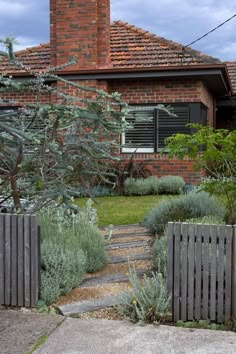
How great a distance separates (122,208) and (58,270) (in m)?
5.50

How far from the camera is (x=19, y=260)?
16.1ft

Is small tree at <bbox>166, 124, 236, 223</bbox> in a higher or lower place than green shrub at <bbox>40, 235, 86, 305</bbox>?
higher

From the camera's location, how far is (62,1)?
45.8 feet

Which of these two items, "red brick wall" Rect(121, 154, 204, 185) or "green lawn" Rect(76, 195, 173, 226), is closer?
"green lawn" Rect(76, 195, 173, 226)

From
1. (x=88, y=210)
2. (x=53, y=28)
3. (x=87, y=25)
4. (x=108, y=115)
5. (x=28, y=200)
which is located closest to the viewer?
(x=108, y=115)

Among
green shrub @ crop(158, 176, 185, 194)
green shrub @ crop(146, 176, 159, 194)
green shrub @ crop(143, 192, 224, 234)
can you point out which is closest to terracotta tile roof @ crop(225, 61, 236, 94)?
green shrub @ crop(158, 176, 185, 194)

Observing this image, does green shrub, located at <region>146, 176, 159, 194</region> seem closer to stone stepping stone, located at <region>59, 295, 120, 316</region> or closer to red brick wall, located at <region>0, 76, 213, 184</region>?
red brick wall, located at <region>0, 76, 213, 184</region>

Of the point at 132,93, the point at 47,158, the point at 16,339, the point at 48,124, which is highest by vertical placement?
the point at 132,93

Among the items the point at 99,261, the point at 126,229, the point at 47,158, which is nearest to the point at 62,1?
the point at 126,229

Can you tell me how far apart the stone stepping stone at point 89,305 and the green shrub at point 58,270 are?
27 cm

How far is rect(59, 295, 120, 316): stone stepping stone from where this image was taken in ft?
15.2

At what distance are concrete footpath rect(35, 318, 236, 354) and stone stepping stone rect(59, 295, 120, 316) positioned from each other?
0.31 m

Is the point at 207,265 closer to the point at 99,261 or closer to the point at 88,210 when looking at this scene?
the point at 99,261

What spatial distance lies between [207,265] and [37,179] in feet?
7.93
